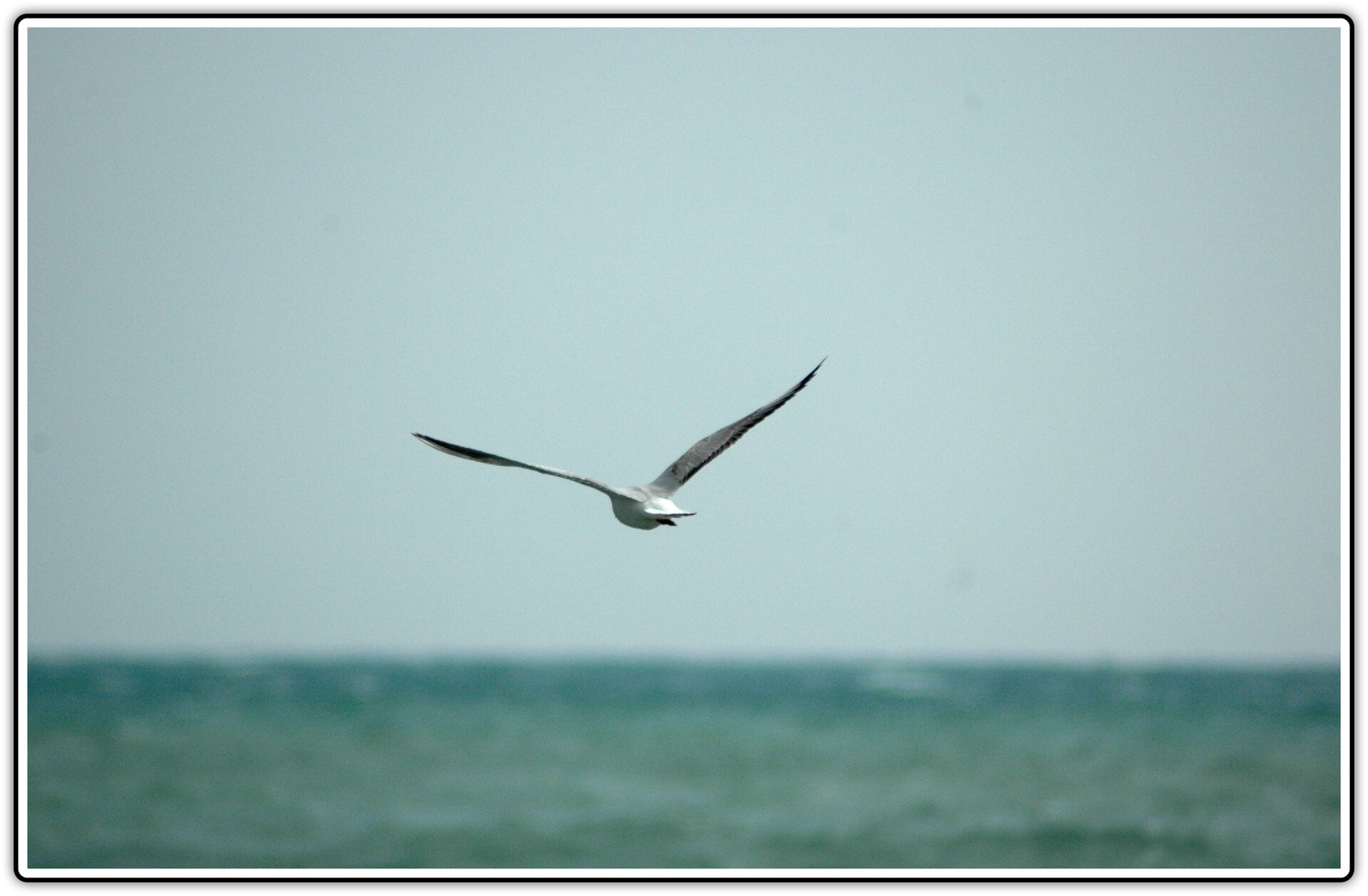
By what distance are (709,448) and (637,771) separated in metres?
28.3

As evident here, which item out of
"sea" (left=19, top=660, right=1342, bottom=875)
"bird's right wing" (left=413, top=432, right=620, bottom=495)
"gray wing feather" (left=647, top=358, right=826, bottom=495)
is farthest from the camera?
"sea" (left=19, top=660, right=1342, bottom=875)

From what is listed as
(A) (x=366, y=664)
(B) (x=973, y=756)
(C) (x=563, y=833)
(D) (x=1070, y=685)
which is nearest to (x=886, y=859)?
(C) (x=563, y=833)

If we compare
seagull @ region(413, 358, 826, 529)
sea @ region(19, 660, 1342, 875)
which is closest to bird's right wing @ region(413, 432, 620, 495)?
seagull @ region(413, 358, 826, 529)

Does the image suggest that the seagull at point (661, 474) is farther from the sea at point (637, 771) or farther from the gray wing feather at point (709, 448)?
the sea at point (637, 771)

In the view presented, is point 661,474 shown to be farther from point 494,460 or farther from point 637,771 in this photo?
point 637,771

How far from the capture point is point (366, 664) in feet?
257

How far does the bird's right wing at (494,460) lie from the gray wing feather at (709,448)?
1.19 metres

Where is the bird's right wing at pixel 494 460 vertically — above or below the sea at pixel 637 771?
above

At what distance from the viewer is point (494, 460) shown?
7.70 metres

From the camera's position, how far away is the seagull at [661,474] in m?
7.78

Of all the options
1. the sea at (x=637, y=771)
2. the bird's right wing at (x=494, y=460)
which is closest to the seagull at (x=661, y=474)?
the bird's right wing at (x=494, y=460)

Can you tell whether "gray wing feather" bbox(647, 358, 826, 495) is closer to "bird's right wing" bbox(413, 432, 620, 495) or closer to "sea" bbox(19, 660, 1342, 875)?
"bird's right wing" bbox(413, 432, 620, 495)

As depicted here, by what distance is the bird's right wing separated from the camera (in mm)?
7479
